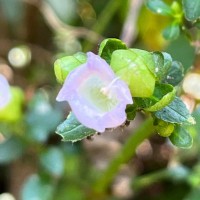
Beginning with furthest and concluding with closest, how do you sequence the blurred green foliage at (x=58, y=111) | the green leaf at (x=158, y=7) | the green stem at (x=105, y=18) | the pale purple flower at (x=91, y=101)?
the green stem at (x=105, y=18), the blurred green foliage at (x=58, y=111), the green leaf at (x=158, y=7), the pale purple flower at (x=91, y=101)

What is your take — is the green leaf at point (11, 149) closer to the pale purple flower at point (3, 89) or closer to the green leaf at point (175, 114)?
the pale purple flower at point (3, 89)

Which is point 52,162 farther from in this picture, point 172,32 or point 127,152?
point 172,32

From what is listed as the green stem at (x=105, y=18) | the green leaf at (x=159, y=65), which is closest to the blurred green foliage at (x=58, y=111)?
the green stem at (x=105, y=18)

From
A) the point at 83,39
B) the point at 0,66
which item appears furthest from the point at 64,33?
the point at 0,66

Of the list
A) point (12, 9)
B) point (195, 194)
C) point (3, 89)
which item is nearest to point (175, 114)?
point (3, 89)

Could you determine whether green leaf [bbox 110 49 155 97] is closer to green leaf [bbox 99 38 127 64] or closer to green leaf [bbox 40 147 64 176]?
green leaf [bbox 99 38 127 64]

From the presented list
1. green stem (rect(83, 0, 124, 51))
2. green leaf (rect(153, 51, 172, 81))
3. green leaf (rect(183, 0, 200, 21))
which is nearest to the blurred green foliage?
green stem (rect(83, 0, 124, 51))

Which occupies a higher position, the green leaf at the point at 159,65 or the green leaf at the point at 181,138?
the green leaf at the point at 159,65
